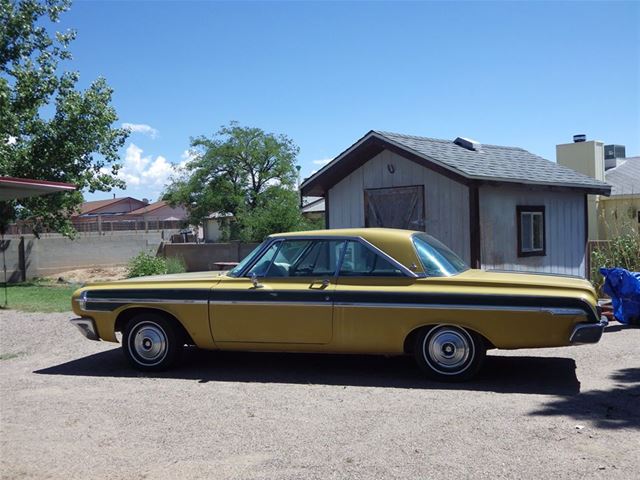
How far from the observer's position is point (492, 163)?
13328 mm

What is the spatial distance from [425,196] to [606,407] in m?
7.23

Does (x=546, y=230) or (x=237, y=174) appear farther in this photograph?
(x=237, y=174)

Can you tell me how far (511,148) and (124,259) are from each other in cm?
1886

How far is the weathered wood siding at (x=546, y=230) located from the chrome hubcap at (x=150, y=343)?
655 cm

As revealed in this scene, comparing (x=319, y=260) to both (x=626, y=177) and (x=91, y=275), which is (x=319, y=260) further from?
(x=91, y=275)

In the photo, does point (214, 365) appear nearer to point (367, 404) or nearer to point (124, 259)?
point (367, 404)

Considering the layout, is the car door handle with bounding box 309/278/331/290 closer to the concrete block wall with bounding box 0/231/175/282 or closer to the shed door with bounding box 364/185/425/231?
the shed door with bounding box 364/185/425/231

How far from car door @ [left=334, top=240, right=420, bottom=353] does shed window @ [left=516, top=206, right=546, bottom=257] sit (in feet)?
21.6

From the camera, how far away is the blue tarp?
9.55 m

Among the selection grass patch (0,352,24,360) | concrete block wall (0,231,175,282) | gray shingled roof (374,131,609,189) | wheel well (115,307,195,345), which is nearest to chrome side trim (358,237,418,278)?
wheel well (115,307,195,345)

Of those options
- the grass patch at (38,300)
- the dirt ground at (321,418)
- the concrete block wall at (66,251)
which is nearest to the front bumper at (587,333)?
the dirt ground at (321,418)

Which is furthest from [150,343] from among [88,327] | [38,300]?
[38,300]

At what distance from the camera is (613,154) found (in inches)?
1125

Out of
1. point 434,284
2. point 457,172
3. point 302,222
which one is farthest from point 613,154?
point 434,284
